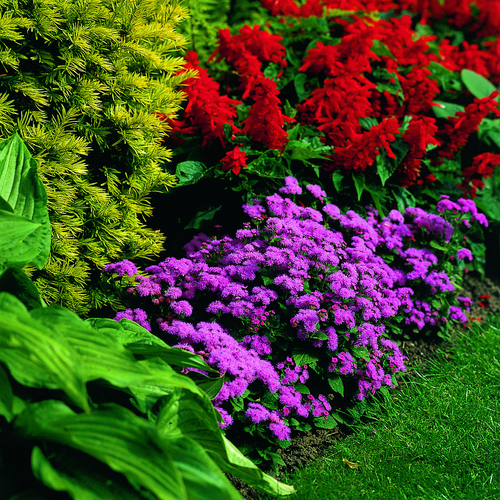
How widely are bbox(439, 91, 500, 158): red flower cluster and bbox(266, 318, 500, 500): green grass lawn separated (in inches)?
66.8

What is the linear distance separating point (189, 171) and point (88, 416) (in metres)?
1.85

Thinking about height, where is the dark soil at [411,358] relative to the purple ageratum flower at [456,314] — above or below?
below

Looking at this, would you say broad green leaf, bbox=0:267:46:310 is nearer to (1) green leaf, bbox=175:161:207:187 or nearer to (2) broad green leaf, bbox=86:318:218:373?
(2) broad green leaf, bbox=86:318:218:373

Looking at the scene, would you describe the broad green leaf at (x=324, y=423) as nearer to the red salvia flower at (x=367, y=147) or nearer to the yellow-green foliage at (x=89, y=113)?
the yellow-green foliage at (x=89, y=113)

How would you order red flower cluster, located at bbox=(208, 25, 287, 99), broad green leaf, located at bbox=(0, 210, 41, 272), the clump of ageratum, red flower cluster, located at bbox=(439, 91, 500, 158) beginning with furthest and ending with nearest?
red flower cluster, located at bbox=(439, 91, 500, 158)
red flower cluster, located at bbox=(208, 25, 287, 99)
the clump of ageratum
broad green leaf, located at bbox=(0, 210, 41, 272)

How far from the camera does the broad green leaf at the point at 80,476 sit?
1.34m

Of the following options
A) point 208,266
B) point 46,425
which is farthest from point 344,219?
point 46,425

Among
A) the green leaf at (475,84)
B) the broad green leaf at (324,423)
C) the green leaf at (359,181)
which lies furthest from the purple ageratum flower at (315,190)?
the green leaf at (475,84)

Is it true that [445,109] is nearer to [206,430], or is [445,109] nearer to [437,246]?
[437,246]

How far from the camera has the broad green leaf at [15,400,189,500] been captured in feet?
4.29

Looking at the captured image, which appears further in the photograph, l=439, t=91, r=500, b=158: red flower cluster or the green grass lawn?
l=439, t=91, r=500, b=158: red flower cluster

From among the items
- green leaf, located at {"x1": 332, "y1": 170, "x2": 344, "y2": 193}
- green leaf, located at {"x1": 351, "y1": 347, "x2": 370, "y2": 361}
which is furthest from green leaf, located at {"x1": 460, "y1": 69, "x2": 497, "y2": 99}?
green leaf, located at {"x1": 351, "y1": 347, "x2": 370, "y2": 361}

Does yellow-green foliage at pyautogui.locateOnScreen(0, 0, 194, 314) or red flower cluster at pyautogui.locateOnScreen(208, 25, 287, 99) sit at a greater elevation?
red flower cluster at pyautogui.locateOnScreen(208, 25, 287, 99)

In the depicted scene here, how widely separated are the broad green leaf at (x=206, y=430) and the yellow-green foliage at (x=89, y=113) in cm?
113
